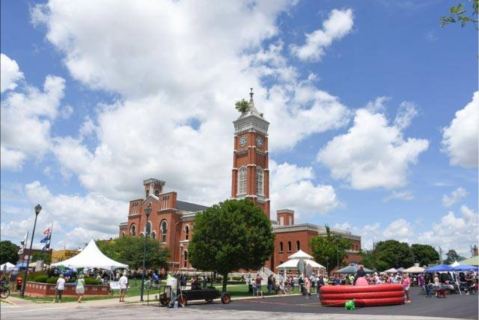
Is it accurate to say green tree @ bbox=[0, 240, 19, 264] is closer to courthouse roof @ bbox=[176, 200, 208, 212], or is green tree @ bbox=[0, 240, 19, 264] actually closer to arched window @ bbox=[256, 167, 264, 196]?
courthouse roof @ bbox=[176, 200, 208, 212]

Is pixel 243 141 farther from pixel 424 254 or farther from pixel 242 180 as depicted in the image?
pixel 424 254

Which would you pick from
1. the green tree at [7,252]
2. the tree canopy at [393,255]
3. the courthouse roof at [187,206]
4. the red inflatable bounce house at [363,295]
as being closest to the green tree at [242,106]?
the courthouse roof at [187,206]

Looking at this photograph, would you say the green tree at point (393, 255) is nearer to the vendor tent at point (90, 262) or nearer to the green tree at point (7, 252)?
the vendor tent at point (90, 262)

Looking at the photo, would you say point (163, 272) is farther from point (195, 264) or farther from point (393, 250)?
point (393, 250)

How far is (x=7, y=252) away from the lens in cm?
10538

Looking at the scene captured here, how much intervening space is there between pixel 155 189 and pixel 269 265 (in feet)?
98.9

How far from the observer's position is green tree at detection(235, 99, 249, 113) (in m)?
78.5

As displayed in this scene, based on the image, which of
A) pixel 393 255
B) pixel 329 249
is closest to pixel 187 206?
pixel 329 249

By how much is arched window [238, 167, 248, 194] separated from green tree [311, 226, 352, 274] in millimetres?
15727

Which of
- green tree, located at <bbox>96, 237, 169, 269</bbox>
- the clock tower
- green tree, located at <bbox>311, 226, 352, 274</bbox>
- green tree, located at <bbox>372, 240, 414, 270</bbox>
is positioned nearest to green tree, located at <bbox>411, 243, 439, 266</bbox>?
→ green tree, located at <bbox>372, 240, 414, 270</bbox>

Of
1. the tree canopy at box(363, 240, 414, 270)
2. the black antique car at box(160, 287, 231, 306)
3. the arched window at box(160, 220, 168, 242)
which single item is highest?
the arched window at box(160, 220, 168, 242)

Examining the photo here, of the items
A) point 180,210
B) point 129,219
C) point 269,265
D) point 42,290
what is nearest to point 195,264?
point 42,290

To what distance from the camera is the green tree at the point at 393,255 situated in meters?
91.2

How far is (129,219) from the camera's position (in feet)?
278
